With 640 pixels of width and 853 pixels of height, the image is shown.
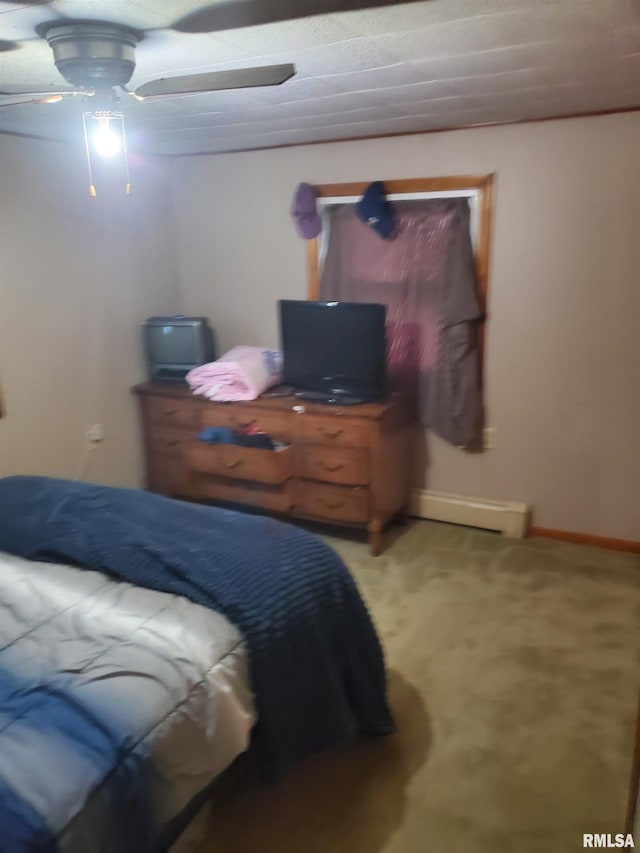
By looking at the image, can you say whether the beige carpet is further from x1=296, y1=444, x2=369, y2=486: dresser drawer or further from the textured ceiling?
the textured ceiling

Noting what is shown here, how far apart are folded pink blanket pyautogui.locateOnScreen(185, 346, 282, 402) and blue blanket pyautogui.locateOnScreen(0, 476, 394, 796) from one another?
4.12 feet

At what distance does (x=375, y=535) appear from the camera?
126 inches

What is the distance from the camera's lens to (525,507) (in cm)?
335

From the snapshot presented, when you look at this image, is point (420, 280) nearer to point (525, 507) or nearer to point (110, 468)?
point (525, 507)

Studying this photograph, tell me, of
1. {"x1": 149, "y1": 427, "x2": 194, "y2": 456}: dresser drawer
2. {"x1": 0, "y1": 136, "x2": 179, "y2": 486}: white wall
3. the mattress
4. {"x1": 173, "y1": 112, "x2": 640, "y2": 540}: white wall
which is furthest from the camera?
{"x1": 149, "y1": 427, "x2": 194, "y2": 456}: dresser drawer

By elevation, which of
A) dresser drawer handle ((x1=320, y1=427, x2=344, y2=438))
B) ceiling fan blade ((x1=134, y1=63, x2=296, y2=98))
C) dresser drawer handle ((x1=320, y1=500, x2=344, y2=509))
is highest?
ceiling fan blade ((x1=134, y1=63, x2=296, y2=98))

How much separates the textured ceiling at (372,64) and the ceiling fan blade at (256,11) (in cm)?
3

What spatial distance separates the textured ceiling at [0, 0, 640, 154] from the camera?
4.85 ft

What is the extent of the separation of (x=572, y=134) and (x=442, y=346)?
108cm

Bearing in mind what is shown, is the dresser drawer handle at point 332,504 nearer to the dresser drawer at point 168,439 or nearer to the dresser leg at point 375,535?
the dresser leg at point 375,535

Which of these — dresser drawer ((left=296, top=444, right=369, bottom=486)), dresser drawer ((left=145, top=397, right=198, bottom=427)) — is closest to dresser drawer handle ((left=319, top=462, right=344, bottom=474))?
dresser drawer ((left=296, top=444, right=369, bottom=486))

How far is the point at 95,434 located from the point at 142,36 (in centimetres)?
228

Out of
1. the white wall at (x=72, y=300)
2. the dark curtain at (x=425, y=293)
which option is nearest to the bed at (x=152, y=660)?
the white wall at (x=72, y=300)

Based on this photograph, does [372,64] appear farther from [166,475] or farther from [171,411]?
[166,475]
